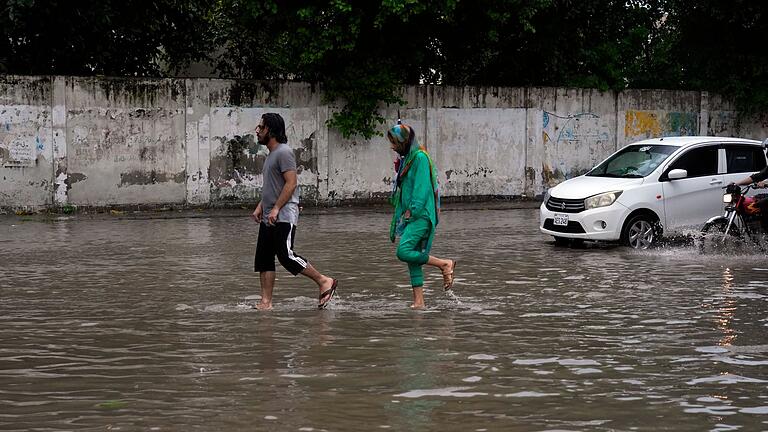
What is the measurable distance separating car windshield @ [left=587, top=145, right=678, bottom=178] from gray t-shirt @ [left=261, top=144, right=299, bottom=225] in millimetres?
7744

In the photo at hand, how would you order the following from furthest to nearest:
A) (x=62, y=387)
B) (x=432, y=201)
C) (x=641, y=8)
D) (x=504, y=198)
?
(x=641, y=8), (x=504, y=198), (x=432, y=201), (x=62, y=387)

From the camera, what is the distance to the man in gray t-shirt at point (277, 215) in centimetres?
1089

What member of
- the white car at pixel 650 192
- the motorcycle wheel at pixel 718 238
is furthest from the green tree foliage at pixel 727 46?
the motorcycle wheel at pixel 718 238

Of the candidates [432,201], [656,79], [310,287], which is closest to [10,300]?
[310,287]

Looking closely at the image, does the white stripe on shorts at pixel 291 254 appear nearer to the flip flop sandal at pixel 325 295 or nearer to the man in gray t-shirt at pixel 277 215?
the man in gray t-shirt at pixel 277 215

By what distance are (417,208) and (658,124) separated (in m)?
20.4

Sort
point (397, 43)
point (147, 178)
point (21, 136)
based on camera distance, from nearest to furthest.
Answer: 1. point (21, 136)
2. point (147, 178)
3. point (397, 43)

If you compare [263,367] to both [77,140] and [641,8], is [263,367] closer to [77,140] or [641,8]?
[77,140]

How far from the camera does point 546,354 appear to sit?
8734mm

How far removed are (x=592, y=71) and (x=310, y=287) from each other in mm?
20651

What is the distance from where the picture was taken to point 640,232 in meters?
16.9

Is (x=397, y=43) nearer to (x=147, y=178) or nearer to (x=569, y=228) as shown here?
(x=147, y=178)

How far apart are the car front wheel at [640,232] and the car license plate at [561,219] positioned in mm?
818

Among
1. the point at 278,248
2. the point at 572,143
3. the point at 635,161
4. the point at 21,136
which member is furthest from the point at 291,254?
the point at 572,143
